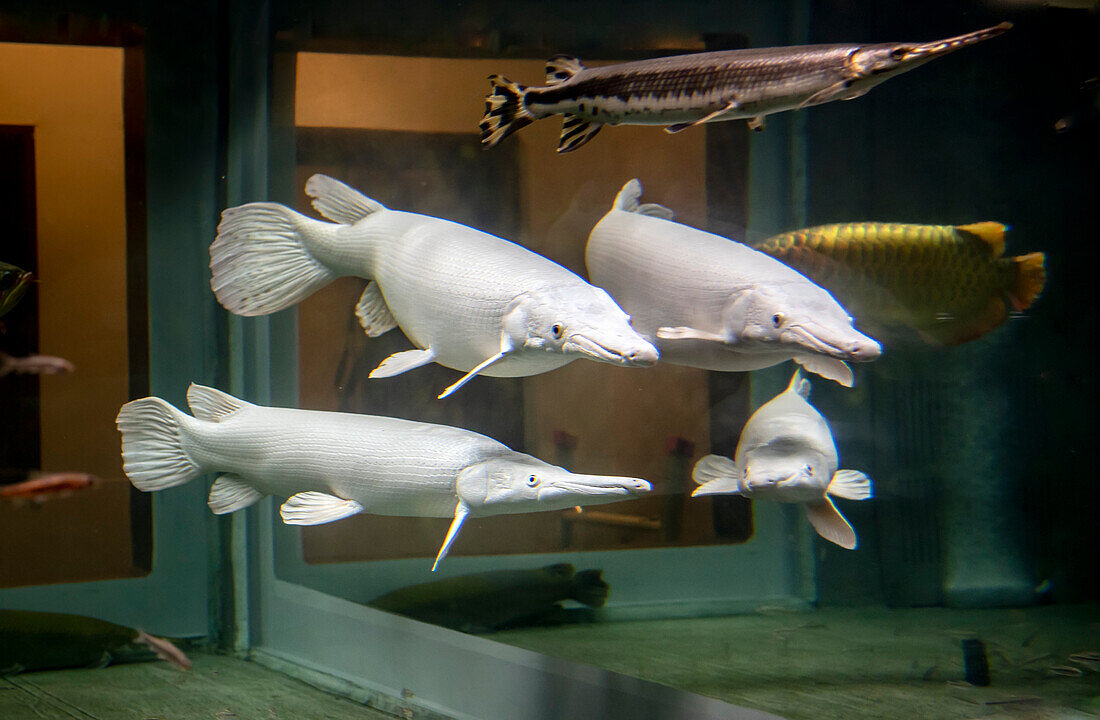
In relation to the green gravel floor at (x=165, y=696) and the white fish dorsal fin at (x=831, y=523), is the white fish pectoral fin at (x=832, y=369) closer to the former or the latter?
the white fish dorsal fin at (x=831, y=523)

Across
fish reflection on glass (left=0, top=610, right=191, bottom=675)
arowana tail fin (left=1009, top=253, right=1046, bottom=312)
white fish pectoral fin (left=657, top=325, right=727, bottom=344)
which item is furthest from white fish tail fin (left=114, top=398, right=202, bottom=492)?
arowana tail fin (left=1009, top=253, right=1046, bottom=312)

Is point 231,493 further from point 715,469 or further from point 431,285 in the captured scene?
point 715,469

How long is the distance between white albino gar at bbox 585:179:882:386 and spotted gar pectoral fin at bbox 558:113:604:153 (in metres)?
0.15

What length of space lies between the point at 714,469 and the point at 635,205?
47cm

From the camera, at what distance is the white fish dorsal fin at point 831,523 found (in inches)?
49.4

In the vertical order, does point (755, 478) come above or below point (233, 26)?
below

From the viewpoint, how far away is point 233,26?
256 cm

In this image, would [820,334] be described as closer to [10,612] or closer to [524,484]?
[524,484]

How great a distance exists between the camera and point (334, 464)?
128cm

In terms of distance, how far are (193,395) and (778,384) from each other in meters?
1.00

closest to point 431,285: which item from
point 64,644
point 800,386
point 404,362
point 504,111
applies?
point 404,362

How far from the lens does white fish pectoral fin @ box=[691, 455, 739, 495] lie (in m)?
1.28

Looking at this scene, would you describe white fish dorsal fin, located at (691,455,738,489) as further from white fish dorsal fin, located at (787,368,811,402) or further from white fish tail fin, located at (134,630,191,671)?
white fish tail fin, located at (134,630,191,671)

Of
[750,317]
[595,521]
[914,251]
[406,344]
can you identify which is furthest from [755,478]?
[406,344]
